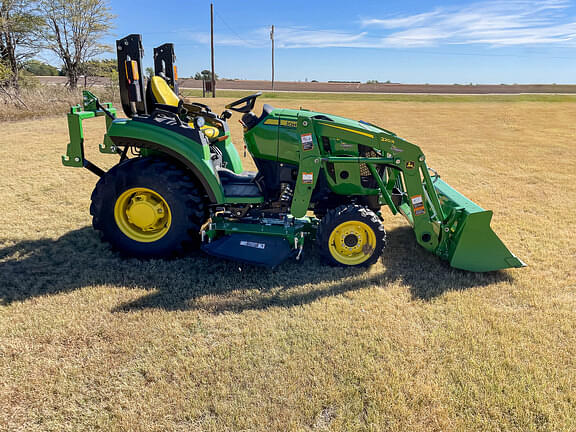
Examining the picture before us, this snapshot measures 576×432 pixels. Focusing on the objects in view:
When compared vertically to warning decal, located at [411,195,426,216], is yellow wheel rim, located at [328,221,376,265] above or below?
below

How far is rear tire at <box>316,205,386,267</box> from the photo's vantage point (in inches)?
166

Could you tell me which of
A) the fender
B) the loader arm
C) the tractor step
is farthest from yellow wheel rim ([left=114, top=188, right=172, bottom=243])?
the loader arm

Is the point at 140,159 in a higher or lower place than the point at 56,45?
lower

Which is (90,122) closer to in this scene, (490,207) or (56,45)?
(56,45)

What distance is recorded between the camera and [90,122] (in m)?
16.4

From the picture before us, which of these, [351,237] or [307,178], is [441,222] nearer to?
[351,237]

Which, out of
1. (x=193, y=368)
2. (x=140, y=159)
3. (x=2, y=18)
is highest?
(x=2, y=18)

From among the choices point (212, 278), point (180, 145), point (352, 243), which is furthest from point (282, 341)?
point (180, 145)

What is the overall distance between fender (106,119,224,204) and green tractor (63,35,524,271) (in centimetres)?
1

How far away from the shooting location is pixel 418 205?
4.29m

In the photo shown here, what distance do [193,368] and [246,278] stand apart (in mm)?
1370

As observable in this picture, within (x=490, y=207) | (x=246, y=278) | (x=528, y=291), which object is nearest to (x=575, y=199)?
(x=490, y=207)

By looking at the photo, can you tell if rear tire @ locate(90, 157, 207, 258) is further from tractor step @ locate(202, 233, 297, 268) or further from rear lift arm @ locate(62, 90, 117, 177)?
rear lift arm @ locate(62, 90, 117, 177)

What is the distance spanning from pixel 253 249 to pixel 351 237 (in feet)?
3.38
